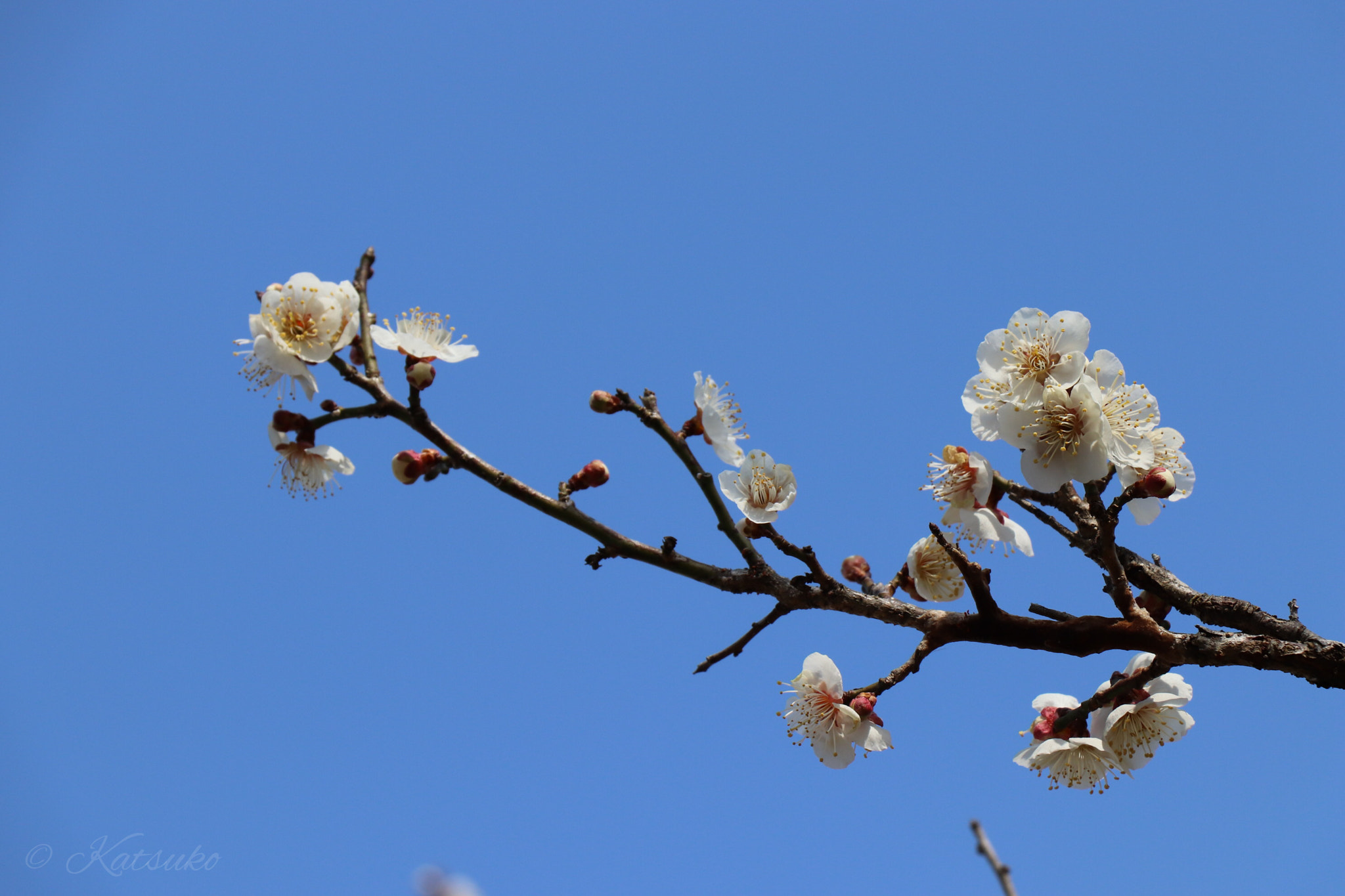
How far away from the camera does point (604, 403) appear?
2258 mm

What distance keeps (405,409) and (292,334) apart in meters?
0.43

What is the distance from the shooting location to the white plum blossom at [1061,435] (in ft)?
6.93

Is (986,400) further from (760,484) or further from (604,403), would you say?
(604,403)

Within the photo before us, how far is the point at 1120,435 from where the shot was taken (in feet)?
7.33

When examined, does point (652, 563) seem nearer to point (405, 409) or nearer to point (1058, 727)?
point (405, 409)

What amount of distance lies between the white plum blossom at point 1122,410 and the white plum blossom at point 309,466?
6.80ft

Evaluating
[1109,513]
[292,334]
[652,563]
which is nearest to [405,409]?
[292,334]

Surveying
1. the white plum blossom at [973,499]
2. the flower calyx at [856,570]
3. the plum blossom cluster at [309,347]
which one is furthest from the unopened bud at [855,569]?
the plum blossom cluster at [309,347]

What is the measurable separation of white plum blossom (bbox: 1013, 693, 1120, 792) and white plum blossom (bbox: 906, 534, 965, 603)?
1.34 ft

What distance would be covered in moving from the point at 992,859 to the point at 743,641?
0.73m

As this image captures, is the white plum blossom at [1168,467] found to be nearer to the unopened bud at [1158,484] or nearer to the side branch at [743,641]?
the unopened bud at [1158,484]

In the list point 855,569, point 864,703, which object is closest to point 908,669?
point 864,703

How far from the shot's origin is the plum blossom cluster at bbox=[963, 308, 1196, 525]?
2.14 metres

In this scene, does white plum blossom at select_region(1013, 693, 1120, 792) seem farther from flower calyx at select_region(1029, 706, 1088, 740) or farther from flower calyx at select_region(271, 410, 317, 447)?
flower calyx at select_region(271, 410, 317, 447)
